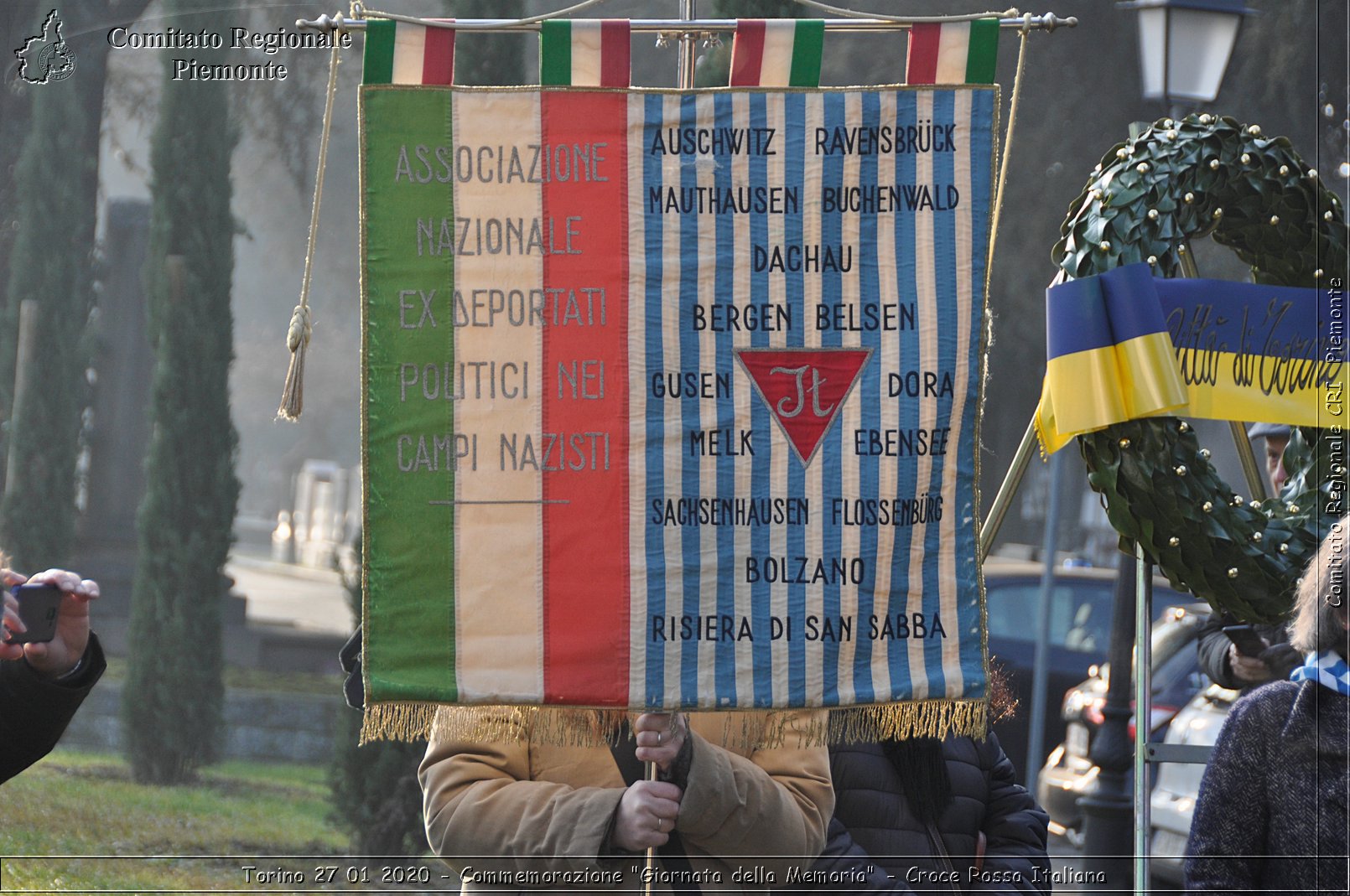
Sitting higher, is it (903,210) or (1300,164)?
(1300,164)

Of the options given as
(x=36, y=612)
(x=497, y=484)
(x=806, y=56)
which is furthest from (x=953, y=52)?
(x=36, y=612)

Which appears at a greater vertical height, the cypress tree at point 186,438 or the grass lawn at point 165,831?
the cypress tree at point 186,438

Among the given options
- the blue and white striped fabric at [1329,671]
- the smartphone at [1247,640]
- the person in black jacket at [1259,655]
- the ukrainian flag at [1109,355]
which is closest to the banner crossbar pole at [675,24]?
the ukrainian flag at [1109,355]

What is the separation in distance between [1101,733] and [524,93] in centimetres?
439

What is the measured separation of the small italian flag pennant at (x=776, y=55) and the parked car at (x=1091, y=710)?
5.19 metres

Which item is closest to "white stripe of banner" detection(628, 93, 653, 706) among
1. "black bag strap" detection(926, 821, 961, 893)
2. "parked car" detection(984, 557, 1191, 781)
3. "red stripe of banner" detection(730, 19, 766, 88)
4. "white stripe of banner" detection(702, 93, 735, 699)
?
"white stripe of banner" detection(702, 93, 735, 699)

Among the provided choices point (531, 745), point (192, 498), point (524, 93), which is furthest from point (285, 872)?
point (524, 93)

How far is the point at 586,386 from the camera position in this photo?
3.10m

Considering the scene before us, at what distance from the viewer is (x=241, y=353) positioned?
491 inches

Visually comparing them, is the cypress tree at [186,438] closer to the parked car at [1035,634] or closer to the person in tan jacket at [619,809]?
the parked car at [1035,634]

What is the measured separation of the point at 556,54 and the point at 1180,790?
5086mm

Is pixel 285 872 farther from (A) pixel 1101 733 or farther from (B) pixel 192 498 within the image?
(A) pixel 1101 733

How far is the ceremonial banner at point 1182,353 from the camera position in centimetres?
334

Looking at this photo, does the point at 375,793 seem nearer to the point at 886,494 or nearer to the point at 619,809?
the point at 619,809
